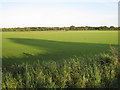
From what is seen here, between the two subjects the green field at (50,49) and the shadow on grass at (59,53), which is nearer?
the shadow on grass at (59,53)

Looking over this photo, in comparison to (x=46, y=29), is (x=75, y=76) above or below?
below

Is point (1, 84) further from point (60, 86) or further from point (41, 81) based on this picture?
point (60, 86)

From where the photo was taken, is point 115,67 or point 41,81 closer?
point 41,81

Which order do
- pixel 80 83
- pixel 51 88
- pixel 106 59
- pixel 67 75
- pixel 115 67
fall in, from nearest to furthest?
1. pixel 51 88
2. pixel 80 83
3. pixel 67 75
4. pixel 115 67
5. pixel 106 59

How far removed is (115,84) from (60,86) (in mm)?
1607

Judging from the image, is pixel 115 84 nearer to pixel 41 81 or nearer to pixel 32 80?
pixel 41 81

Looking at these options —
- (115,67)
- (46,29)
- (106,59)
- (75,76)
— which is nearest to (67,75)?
(75,76)

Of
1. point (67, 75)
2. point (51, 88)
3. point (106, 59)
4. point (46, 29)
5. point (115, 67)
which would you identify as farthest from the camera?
point (46, 29)

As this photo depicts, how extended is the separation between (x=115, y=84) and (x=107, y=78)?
277 mm

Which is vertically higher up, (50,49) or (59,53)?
(50,49)

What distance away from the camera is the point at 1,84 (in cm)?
425

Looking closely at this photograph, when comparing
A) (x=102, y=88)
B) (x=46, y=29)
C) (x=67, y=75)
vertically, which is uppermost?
(x=46, y=29)

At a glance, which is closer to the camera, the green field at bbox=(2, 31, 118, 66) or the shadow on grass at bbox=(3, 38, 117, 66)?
the shadow on grass at bbox=(3, 38, 117, 66)

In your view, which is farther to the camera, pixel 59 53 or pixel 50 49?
pixel 50 49
